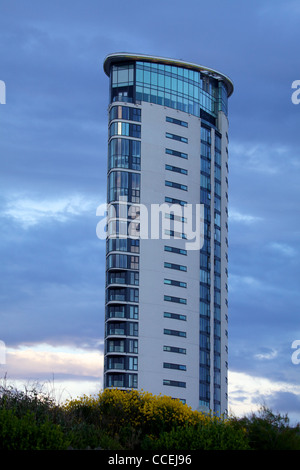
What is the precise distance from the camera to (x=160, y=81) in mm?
127688

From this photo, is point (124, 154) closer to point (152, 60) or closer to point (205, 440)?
point (152, 60)

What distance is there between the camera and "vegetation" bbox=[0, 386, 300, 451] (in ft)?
108

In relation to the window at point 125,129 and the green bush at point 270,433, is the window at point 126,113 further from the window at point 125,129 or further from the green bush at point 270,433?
the green bush at point 270,433

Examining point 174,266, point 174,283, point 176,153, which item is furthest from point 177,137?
point 174,283

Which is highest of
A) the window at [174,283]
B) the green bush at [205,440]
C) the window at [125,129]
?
the window at [125,129]

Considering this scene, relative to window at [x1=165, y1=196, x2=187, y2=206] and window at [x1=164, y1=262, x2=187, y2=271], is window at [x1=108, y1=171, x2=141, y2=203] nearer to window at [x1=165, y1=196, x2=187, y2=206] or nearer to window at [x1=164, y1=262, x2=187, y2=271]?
window at [x1=165, y1=196, x2=187, y2=206]

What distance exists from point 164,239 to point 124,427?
77.1 meters

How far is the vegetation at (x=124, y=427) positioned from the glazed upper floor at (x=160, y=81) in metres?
83.0

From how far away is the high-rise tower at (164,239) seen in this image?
116m

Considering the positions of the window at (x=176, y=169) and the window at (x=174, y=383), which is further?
the window at (x=176, y=169)

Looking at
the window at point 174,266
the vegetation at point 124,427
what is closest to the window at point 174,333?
the window at point 174,266

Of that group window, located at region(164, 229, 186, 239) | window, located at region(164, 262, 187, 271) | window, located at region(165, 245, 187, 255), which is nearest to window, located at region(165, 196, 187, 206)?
window, located at region(164, 229, 186, 239)

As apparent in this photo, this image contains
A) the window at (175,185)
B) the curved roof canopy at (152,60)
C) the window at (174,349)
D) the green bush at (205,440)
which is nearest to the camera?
the green bush at (205,440)

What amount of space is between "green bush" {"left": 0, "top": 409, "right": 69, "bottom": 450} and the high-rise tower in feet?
265
